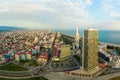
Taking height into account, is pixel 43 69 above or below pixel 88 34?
below

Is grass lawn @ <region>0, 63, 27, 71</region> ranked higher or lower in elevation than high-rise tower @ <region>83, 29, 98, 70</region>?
lower

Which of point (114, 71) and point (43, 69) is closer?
point (114, 71)

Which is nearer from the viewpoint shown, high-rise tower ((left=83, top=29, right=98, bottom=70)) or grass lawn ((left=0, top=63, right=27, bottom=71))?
high-rise tower ((left=83, top=29, right=98, bottom=70))

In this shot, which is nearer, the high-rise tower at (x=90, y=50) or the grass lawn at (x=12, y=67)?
the high-rise tower at (x=90, y=50)

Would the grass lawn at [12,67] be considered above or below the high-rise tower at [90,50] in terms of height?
below

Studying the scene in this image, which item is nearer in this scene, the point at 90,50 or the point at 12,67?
the point at 90,50

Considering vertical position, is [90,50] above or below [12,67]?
above

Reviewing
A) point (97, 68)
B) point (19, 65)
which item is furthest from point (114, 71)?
point (19, 65)

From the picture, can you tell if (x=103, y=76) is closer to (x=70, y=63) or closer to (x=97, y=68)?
(x=97, y=68)
